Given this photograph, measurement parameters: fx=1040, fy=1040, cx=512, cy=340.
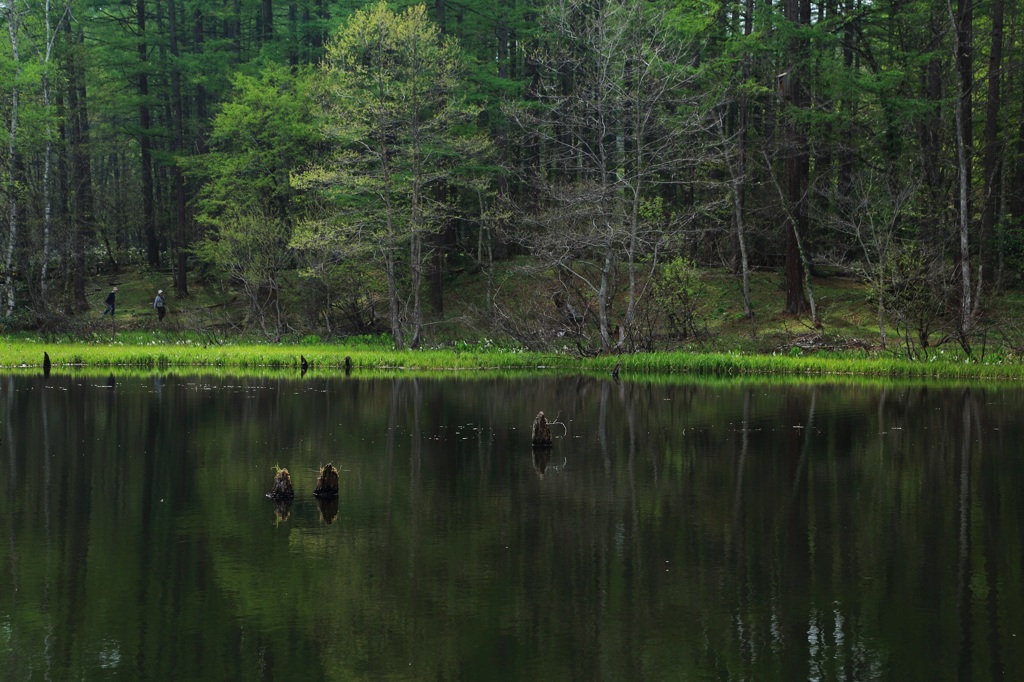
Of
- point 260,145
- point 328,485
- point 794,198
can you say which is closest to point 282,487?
point 328,485

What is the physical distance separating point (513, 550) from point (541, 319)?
24.0 m

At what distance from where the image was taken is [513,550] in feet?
32.9

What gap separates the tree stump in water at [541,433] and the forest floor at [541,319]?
14.5m

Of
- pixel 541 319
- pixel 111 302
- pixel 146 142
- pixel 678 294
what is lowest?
pixel 541 319

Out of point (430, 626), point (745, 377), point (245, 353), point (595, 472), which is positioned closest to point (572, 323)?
point (745, 377)

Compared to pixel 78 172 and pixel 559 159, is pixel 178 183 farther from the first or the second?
pixel 559 159

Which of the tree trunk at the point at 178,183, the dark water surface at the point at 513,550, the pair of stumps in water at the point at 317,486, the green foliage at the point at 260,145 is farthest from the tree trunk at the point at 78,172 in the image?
the pair of stumps in water at the point at 317,486

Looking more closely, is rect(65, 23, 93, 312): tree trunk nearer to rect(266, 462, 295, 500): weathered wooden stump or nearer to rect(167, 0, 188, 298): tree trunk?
rect(167, 0, 188, 298): tree trunk

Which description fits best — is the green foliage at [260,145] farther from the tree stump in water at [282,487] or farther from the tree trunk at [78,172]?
the tree stump in water at [282,487]

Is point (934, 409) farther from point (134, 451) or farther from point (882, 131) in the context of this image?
point (882, 131)

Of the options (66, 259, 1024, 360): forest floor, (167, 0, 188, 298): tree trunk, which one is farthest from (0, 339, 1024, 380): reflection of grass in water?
(167, 0, 188, 298): tree trunk

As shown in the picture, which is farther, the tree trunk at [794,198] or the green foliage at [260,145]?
the green foliage at [260,145]

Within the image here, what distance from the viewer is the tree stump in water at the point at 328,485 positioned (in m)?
12.5

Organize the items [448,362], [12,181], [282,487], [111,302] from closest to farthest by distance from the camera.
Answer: [282,487]
[448,362]
[12,181]
[111,302]
